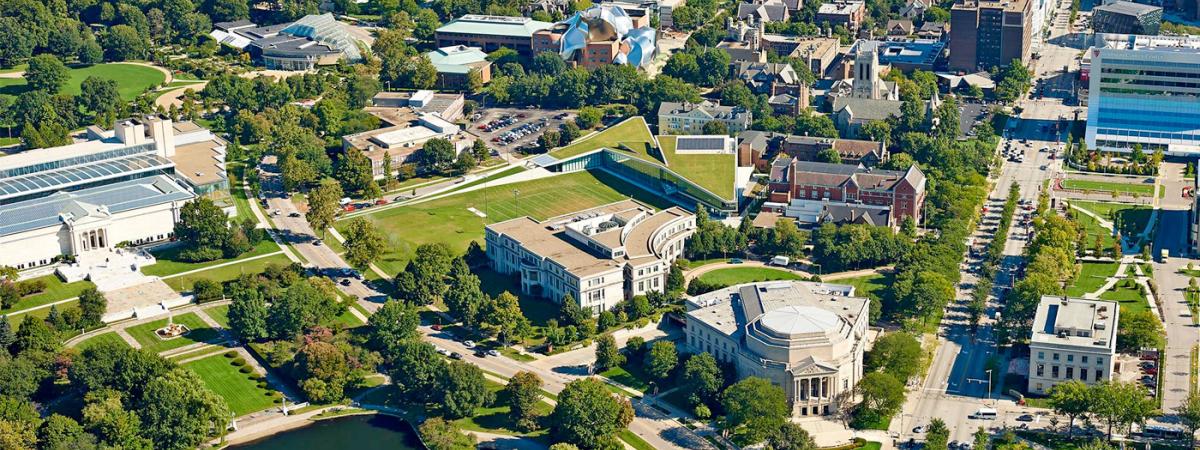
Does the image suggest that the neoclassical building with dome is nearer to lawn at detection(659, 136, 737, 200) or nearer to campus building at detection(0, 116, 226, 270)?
lawn at detection(659, 136, 737, 200)

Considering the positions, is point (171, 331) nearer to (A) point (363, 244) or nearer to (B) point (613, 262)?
(A) point (363, 244)

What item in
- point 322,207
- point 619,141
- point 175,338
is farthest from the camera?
point 619,141

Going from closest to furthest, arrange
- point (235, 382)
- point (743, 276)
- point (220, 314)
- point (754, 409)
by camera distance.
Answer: point (754, 409)
point (235, 382)
point (220, 314)
point (743, 276)

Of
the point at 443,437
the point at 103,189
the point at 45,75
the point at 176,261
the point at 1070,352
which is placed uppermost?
the point at 45,75

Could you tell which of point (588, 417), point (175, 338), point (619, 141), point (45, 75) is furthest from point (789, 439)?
point (45, 75)

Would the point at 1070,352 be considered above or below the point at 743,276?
above

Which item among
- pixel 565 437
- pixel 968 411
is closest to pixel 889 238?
pixel 968 411

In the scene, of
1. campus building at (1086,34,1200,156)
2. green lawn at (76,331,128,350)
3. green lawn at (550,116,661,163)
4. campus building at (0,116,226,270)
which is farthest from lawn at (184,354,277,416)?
campus building at (1086,34,1200,156)

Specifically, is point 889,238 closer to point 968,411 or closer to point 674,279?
point 674,279
